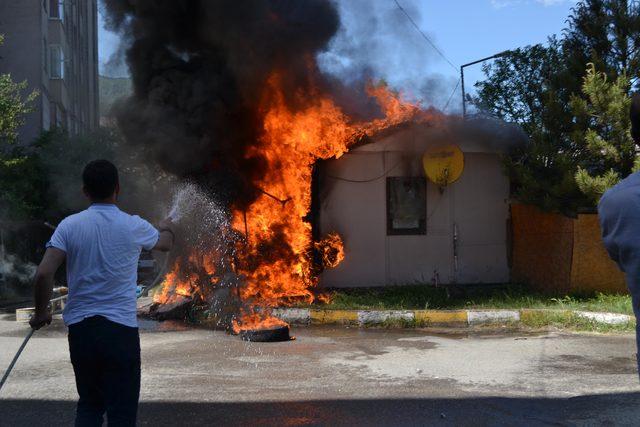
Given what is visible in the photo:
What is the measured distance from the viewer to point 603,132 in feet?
32.6

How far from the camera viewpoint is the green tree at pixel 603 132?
31.0 ft

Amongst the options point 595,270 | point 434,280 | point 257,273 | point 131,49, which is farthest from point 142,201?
point 595,270

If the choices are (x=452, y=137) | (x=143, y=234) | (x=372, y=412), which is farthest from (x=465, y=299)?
(x=143, y=234)

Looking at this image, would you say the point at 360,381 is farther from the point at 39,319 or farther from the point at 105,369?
the point at 39,319

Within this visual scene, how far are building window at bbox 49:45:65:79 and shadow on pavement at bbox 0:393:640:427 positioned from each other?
22224 mm

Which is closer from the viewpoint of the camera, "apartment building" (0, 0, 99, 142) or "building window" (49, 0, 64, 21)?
→ "apartment building" (0, 0, 99, 142)

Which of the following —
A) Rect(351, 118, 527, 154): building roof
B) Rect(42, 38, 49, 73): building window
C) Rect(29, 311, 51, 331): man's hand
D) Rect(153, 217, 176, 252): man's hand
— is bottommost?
Rect(29, 311, 51, 331): man's hand

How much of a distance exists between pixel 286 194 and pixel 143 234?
7186 millimetres

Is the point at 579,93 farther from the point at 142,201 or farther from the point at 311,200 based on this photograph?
the point at 142,201

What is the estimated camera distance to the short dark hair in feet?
11.2

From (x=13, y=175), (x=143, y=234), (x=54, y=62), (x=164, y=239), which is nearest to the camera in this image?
(x=143, y=234)

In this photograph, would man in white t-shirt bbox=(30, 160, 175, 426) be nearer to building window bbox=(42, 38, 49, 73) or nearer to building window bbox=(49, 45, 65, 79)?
building window bbox=(42, 38, 49, 73)

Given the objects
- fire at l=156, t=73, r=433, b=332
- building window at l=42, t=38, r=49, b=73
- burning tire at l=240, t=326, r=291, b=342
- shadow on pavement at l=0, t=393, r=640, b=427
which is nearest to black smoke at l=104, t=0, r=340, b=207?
fire at l=156, t=73, r=433, b=332

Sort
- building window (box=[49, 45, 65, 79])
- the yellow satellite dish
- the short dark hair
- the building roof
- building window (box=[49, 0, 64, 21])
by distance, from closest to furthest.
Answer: the short dark hair
the yellow satellite dish
the building roof
building window (box=[49, 45, 65, 79])
building window (box=[49, 0, 64, 21])
